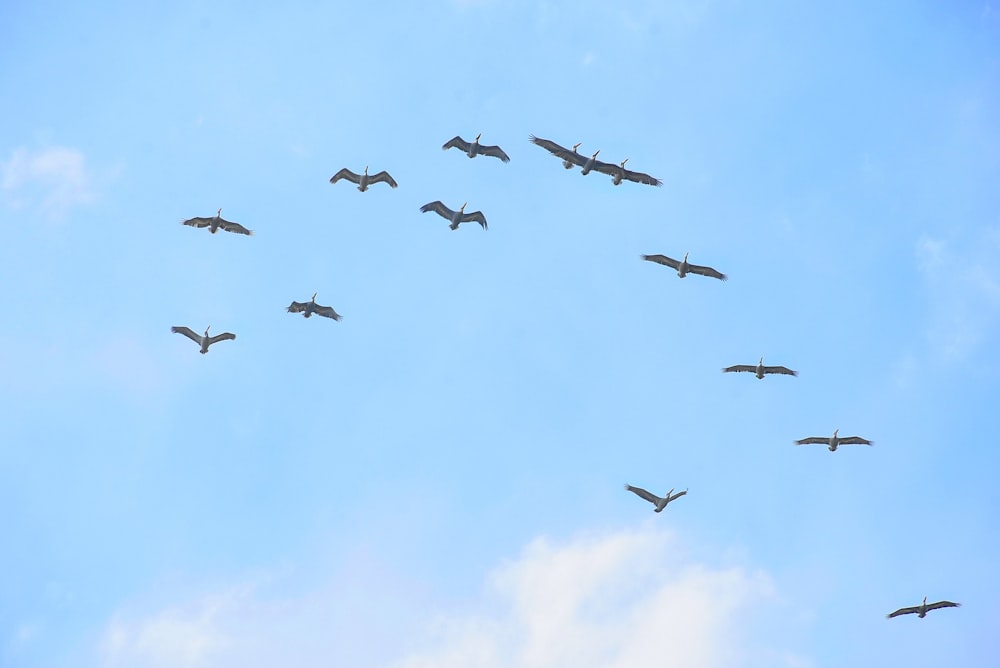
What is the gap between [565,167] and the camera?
391 ft

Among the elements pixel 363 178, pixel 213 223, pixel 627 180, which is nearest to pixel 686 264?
pixel 627 180

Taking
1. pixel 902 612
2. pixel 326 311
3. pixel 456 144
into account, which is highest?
pixel 456 144

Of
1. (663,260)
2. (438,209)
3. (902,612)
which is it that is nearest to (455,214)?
(438,209)

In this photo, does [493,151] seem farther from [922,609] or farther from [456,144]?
[922,609]

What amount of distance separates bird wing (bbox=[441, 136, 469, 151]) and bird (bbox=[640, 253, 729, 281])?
47.3 feet

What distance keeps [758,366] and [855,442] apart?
8.68 metres

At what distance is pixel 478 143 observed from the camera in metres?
120

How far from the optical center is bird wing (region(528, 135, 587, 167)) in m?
117

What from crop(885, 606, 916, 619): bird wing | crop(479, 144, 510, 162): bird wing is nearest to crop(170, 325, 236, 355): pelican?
crop(479, 144, 510, 162): bird wing

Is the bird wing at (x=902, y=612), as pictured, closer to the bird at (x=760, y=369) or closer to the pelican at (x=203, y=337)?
the bird at (x=760, y=369)

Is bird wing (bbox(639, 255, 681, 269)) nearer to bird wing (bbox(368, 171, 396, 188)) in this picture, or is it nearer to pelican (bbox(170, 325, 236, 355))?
bird wing (bbox(368, 171, 396, 188))

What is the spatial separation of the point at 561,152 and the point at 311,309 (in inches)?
817

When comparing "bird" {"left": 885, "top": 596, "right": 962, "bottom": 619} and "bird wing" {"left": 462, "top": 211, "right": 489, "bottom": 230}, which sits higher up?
"bird wing" {"left": 462, "top": 211, "right": 489, "bottom": 230}

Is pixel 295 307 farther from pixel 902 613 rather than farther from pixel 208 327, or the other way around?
pixel 902 613
